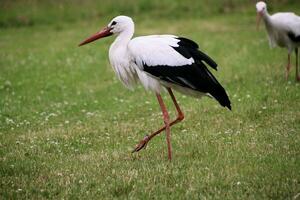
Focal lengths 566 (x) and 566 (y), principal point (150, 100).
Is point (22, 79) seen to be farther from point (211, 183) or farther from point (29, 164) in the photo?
point (211, 183)

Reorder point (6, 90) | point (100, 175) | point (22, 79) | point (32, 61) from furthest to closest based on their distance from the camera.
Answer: point (32, 61)
point (22, 79)
point (6, 90)
point (100, 175)

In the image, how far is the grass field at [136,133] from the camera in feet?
18.8

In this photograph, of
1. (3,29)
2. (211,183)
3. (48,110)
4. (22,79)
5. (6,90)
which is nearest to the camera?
(211,183)

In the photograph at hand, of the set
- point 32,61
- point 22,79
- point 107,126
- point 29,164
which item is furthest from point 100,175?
point 32,61

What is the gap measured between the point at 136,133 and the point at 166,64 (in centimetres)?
181

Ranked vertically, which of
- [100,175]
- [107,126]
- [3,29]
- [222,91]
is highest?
[222,91]

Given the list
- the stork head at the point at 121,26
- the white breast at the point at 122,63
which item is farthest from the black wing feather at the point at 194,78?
the stork head at the point at 121,26

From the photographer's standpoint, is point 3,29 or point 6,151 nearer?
point 6,151

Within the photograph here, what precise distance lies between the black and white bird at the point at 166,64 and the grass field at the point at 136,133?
2.21 feet

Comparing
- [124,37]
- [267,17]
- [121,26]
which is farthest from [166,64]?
[267,17]

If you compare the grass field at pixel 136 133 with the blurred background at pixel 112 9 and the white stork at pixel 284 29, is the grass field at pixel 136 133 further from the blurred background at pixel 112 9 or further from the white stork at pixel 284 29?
the blurred background at pixel 112 9

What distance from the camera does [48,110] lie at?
10.1 meters

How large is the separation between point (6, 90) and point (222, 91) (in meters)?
6.36

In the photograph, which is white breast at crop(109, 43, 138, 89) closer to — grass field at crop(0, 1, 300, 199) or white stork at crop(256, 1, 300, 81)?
grass field at crop(0, 1, 300, 199)
